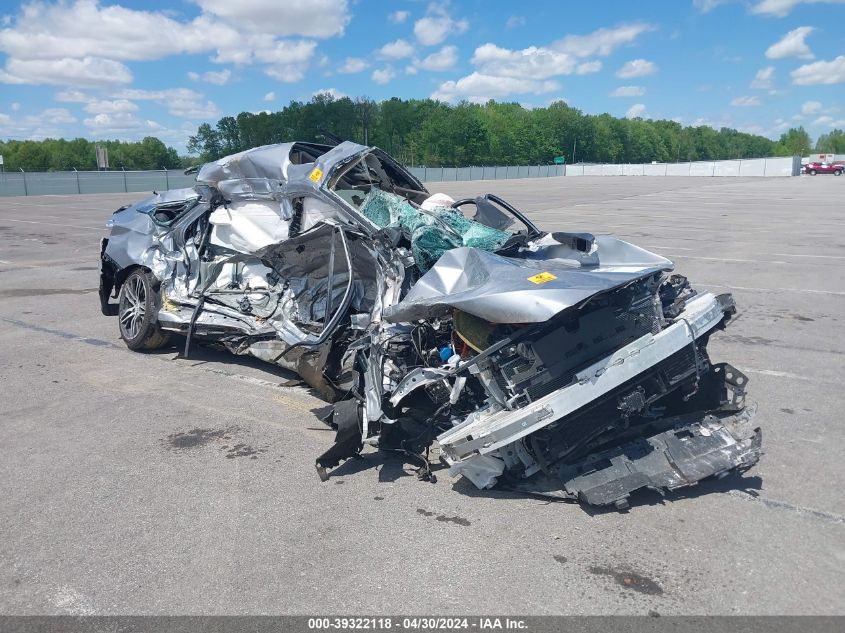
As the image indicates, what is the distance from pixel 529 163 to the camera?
106m

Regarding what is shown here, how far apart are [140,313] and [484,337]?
458cm

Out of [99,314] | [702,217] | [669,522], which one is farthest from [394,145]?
[669,522]

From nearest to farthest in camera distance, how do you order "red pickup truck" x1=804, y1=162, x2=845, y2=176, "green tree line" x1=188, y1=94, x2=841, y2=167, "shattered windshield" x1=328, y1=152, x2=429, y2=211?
"shattered windshield" x1=328, y1=152, x2=429, y2=211 → "green tree line" x1=188, y1=94, x2=841, y2=167 → "red pickup truck" x1=804, y1=162, x2=845, y2=176

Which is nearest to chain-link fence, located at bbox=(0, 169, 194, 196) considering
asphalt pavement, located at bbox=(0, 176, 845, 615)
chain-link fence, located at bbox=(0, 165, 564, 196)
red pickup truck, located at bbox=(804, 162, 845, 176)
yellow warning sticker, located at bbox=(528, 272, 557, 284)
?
chain-link fence, located at bbox=(0, 165, 564, 196)

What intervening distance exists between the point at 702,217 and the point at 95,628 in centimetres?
2430

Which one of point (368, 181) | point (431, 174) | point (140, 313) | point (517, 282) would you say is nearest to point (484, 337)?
point (517, 282)

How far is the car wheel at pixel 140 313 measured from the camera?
7.04 meters

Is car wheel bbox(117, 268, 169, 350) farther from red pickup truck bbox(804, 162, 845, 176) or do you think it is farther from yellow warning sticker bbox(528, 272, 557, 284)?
red pickup truck bbox(804, 162, 845, 176)

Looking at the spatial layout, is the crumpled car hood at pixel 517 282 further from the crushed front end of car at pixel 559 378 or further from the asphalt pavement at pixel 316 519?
the asphalt pavement at pixel 316 519

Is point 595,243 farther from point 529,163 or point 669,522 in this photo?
point 529,163

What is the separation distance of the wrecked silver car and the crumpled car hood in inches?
0.5

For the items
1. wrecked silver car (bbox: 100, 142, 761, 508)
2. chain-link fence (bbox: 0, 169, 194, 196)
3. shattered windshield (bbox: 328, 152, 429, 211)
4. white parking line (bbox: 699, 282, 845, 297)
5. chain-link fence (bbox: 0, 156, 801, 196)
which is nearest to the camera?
wrecked silver car (bbox: 100, 142, 761, 508)

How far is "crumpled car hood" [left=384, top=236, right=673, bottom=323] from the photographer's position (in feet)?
12.3

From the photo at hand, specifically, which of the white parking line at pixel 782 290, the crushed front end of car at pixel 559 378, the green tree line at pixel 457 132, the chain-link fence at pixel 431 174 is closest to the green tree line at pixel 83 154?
the green tree line at pixel 457 132
